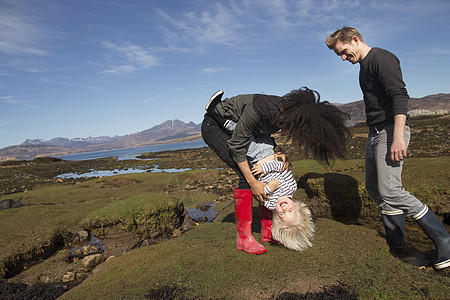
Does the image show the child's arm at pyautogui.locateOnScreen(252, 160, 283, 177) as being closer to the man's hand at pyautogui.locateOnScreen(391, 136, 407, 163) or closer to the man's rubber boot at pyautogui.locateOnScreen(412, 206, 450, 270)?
the man's hand at pyautogui.locateOnScreen(391, 136, 407, 163)

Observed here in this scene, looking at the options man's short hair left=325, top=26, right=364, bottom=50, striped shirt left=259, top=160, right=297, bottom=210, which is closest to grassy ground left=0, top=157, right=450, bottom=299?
striped shirt left=259, top=160, right=297, bottom=210

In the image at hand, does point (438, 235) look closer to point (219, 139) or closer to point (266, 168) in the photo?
point (266, 168)

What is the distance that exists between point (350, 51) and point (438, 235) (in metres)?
2.60

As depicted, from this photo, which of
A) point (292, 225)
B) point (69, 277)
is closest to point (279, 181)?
point (292, 225)

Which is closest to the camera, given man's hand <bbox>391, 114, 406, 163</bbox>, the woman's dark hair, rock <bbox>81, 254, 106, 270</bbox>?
man's hand <bbox>391, 114, 406, 163</bbox>

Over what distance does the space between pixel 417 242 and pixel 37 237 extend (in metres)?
7.58

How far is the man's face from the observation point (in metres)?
3.60

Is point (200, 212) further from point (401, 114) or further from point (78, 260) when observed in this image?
point (401, 114)

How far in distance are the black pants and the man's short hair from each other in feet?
6.43

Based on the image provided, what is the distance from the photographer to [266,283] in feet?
9.42

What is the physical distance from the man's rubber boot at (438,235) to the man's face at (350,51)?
2.19 m

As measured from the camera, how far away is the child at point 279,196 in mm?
3496

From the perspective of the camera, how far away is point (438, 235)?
3.26m

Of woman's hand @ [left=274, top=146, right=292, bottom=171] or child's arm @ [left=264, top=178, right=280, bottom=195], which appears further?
woman's hand @ [left=274, top=146, right=292, bottom=171]
